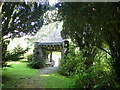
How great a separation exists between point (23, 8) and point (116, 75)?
17.8ft

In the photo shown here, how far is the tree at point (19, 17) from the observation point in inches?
211

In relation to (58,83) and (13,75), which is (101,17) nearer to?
(58,83)

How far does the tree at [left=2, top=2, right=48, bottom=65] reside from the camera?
17.6ft

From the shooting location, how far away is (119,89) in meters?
3.32

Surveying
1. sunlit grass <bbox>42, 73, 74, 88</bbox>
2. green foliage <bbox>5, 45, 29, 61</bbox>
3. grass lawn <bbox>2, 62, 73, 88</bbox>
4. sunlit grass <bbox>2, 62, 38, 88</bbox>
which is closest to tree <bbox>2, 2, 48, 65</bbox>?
green foliage <bbox>5, 45, 29, 61</bbox>

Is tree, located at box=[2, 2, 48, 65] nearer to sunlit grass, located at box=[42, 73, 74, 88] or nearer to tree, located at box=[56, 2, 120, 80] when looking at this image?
tree, located at box=[56, 2, 120, 80]

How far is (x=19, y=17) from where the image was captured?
5832 millimetres

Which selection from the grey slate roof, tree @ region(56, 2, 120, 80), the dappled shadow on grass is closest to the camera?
tree @ region(56, 2, 120, 80)

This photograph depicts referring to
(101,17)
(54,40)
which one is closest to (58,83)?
(101,17)

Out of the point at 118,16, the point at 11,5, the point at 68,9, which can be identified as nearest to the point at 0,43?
the point at 11,5

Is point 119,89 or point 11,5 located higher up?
point 11,5

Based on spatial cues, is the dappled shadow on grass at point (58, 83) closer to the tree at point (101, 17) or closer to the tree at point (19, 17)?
the tree at point (101, 17)

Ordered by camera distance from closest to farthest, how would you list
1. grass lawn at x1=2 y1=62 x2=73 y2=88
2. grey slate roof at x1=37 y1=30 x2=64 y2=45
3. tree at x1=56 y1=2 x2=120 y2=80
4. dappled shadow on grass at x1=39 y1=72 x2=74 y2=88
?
1. tree at x1=56 y1=2 x2=120 y2=80
2. grass lawn at x1=2 y1=62 x2=73 y2=88
3. dappled shadow on grass at x1=39 y1=72 x2=74 y2=88
4. grey slate roof at x1=37 y1=30 x2=64 y2=45

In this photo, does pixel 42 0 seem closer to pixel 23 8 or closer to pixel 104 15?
pixel 23 8
